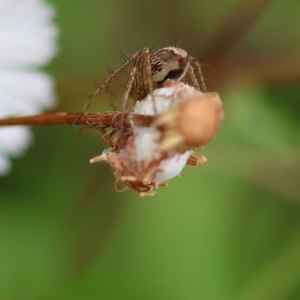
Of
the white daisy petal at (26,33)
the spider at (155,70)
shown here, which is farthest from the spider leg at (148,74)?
the white daisy petal at (26,33)

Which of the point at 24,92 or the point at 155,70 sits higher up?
the point at 24,92

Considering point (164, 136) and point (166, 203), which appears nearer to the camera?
point (164, 136)

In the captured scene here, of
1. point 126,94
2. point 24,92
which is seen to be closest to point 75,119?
point 126,94

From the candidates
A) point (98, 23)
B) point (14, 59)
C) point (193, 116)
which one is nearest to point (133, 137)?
point (193, 116)

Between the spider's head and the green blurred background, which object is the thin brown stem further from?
the green blurred background

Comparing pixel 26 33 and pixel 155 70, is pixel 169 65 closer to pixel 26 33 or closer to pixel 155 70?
pixel 155 70

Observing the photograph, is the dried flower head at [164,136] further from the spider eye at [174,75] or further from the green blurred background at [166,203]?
the green blurred background at [166,203]
